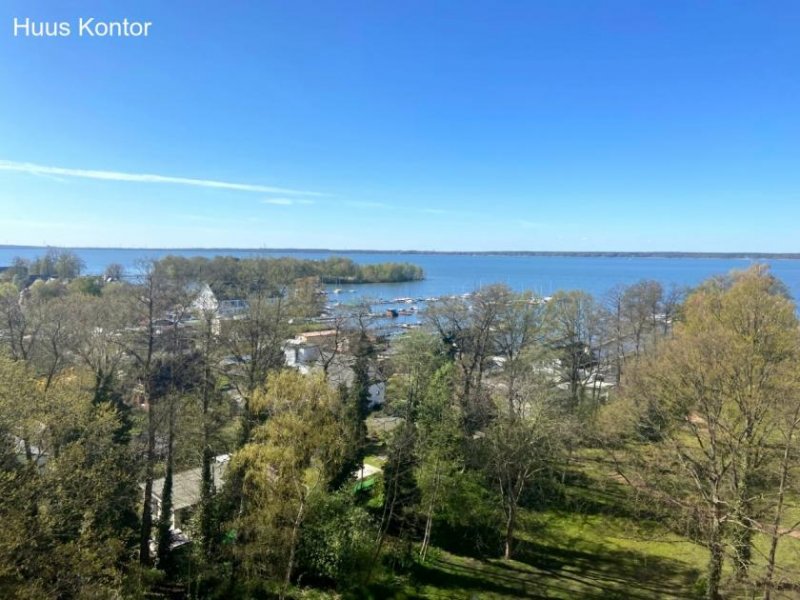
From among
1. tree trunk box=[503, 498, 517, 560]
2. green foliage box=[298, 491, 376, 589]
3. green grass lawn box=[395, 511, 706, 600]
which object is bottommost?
green grass lawn box=[395, 511, 706, 600]

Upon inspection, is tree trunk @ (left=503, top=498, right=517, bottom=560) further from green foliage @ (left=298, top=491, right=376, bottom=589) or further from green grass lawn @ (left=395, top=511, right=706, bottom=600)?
green foliage @ (left=298, top=491, right=376, bottom=589)

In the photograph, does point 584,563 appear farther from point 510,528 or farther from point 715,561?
point 715,561

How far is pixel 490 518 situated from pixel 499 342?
918cm

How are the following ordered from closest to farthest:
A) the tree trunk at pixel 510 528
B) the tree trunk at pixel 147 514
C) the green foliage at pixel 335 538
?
the green foliage at pixel 335 538, the tree trunk at pixel 147 514, the tree trunk at pixel 510 528

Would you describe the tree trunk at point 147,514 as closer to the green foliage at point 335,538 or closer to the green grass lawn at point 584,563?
the green foliage at point 335,538

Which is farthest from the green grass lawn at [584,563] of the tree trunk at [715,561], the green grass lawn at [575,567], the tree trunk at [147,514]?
the tree trunk at [147,514]

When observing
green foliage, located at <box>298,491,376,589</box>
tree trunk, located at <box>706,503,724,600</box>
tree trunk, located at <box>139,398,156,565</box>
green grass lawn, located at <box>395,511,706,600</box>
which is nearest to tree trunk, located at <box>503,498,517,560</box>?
green grass lawn, located at <box>395,511,706,600</box>

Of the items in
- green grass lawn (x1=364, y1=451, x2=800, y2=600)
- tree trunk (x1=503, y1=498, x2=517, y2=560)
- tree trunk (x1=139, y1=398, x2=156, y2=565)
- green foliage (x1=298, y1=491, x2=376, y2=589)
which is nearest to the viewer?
green foliage (x1=298, y1=491, x2=376, y2=589)

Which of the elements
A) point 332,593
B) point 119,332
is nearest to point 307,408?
point 332,593

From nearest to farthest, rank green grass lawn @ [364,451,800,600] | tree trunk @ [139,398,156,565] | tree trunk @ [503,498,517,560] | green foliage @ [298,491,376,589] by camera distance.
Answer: green foliage @ [298,491,376,589] → green grass lawn @ [364,451,800,600] → tree trunk @ [139,398,156,565] → tree trunk @ [503,498,517,560]

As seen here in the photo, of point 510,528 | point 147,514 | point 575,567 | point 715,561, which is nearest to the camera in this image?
point 715,561

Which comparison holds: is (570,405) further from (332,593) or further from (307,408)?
(307,408)

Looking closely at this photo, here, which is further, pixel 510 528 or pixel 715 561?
pixel 510 528

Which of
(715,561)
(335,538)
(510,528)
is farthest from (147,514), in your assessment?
(715,561)
